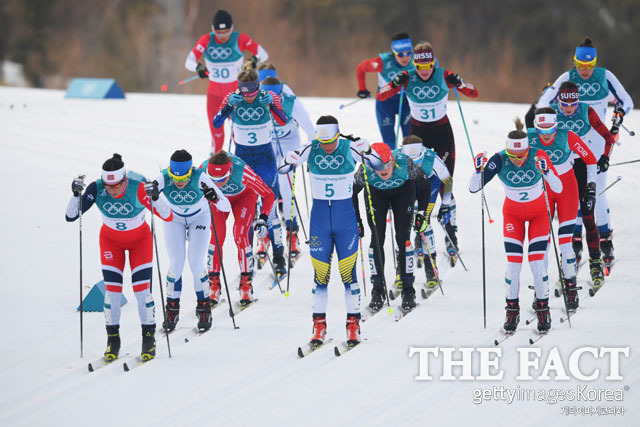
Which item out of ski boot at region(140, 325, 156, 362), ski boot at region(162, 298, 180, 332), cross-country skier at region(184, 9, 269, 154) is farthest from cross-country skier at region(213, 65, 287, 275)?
cross-country skier at region(184, 9, 269, 154)

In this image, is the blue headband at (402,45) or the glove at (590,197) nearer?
the glove at (590,197)

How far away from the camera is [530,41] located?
29.2m

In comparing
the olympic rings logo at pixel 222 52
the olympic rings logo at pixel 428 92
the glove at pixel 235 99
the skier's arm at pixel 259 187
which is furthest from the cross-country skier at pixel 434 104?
the olympic rings logo at pixel 222 52

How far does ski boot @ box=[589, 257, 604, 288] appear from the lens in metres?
9.84

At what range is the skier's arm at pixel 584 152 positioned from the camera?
9.11 metres

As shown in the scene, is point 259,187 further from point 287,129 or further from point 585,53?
point 585,53

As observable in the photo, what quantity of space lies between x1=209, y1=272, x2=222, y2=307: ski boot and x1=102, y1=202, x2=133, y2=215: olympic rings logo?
5.69ft

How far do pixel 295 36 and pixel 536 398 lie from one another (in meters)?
25.9

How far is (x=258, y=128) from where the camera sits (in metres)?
10.4

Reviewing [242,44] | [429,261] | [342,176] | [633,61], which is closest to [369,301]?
[429,261]

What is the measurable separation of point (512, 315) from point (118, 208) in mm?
3519

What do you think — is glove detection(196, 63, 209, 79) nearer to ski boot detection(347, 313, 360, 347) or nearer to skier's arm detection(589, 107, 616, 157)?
skier's arm detection(589, 107, 616, 157)

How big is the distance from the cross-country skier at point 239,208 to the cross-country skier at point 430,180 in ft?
4.97

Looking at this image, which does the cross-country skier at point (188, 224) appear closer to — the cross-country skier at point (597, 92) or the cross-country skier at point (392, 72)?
the cross-country skier at point (392, 72)
